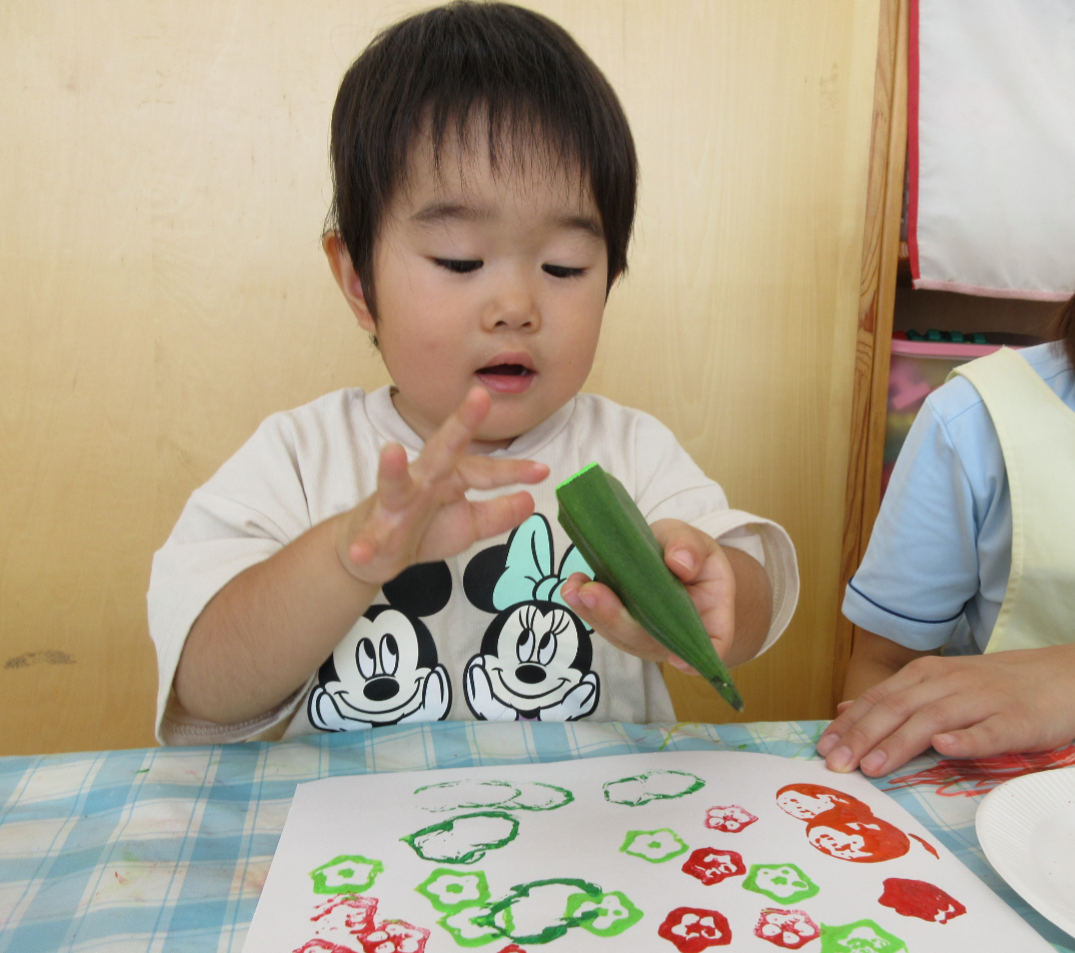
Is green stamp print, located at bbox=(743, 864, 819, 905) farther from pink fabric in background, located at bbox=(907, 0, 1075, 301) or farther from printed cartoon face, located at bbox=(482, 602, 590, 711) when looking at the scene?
pink fabric in background, located at bbox=(907, 0, 1075, 301)

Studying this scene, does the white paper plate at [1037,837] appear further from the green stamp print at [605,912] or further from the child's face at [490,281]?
the child's face at [490,281]

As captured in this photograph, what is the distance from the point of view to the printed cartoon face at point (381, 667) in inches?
24.3

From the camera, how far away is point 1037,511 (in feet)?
2.17

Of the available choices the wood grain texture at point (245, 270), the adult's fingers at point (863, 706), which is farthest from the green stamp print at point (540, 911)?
the wood grain texture at point (245, 270)

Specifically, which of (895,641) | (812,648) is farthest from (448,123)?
(812,648)

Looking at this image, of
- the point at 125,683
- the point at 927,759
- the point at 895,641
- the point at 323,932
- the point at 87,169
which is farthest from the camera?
the point at 125,683

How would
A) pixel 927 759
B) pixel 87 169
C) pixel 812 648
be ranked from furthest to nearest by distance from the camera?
pixel 812 648
pixel 87 169
pixel 927 759

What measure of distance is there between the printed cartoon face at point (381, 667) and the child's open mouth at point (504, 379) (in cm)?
19

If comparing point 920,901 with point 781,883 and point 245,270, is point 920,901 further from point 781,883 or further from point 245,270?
point 245,270

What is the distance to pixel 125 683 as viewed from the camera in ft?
3.78

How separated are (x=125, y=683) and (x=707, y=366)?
3.09ft

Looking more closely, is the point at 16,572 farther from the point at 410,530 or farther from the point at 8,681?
the point at 410,530

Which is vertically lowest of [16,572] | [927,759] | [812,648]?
[812,648]

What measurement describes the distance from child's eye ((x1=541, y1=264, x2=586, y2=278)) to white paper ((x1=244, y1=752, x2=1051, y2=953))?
12.8 inches
